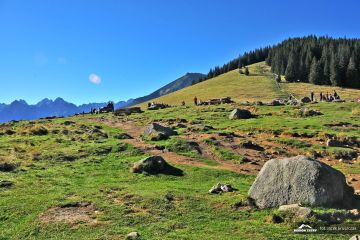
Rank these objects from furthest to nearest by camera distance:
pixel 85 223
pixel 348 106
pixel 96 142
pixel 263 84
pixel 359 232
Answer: pixel 263 84
pixel 348 106
pixel 96 142
pixel 85 223
pixel 359 232

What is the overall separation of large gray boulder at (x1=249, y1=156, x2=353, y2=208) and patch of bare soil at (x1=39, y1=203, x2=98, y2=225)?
7928mm

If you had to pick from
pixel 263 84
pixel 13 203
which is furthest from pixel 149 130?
pixel 263 84

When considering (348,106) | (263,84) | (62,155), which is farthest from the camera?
(263,84)

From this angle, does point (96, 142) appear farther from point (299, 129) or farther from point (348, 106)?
point (348, 106)

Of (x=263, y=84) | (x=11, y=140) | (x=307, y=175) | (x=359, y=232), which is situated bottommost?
(x=359, y=232)

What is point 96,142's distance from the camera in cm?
4053

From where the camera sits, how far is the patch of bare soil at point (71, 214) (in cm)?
1826

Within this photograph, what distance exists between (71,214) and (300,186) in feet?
35.8

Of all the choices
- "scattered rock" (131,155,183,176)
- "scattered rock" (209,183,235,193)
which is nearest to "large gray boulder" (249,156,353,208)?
"scattered rock" (209,183,235,193)

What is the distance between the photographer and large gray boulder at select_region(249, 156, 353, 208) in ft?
62.0

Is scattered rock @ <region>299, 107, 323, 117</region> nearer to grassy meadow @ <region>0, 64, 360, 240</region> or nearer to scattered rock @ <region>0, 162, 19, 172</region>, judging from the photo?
grassy meadow @ <region>0, 64, 360, 240</region>

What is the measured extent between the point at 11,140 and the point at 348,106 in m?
50.1

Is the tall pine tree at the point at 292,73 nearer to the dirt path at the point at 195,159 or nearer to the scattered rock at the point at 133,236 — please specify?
the dirt path at the point at 195,159

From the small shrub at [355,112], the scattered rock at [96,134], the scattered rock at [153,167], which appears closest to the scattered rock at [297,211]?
the scattered rock at [153,167]
